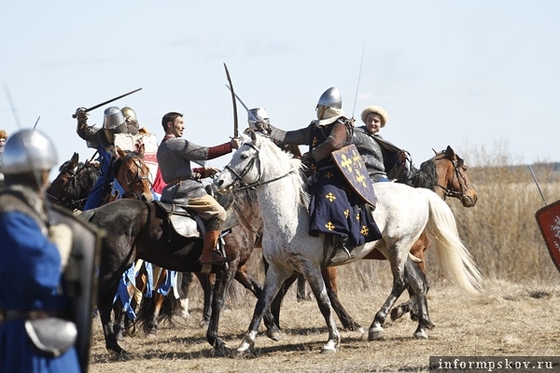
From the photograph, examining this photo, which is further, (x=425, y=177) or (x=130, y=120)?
(x=425, y=177)

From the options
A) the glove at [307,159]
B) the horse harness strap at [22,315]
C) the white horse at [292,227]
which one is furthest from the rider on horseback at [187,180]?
the horse harness strap at [22,315]

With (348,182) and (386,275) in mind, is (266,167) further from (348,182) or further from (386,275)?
(386,275)

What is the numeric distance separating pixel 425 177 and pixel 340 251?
3.05 m

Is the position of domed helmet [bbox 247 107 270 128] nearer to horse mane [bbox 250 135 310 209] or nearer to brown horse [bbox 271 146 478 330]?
horse mane [bbox 250 135 310 209]

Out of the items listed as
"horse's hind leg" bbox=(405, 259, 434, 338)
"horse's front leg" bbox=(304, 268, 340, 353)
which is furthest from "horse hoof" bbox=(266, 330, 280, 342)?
"horse's hind leg" bbox=(405, 259, 434, 338)

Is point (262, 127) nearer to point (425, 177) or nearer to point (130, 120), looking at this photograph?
point (130, 120)

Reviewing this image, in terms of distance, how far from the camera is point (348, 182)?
941cm

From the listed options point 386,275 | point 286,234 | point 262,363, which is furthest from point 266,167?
point 386,275

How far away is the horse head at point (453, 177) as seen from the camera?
1259 centimetres

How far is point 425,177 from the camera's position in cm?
1229

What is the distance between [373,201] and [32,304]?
568 cm

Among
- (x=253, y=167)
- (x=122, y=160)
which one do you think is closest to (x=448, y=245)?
(x=253, y=167)

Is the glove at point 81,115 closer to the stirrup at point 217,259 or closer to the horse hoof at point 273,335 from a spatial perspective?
the stirrup at point 217,259

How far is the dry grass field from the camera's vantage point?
903 cm
